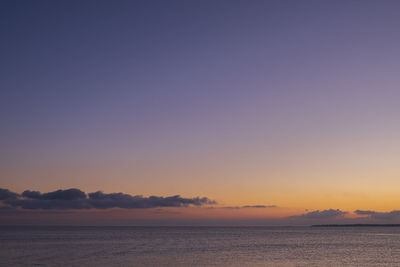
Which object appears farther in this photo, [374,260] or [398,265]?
[374,260]

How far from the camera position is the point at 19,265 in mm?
49688

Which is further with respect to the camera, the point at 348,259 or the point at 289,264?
the point at 348,259

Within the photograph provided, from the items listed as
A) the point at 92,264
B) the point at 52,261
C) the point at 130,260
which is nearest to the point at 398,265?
the point at 130,260

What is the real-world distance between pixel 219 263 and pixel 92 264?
17498mm

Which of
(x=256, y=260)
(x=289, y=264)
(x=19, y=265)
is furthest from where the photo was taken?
(x=256, y=260)

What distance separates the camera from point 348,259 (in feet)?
199

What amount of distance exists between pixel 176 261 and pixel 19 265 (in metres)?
20.8

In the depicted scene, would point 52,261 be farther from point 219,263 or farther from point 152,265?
point 219,263

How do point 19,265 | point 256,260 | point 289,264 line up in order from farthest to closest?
point 256,260 < point 289,264 < point 19,265

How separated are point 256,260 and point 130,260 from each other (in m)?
18.9

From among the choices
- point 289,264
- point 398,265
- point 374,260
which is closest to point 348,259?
point 374,260

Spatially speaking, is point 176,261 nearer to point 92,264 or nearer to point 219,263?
point 219,263

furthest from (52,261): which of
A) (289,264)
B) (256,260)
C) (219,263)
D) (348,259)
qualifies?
(348,259)

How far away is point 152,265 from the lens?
168 ft
